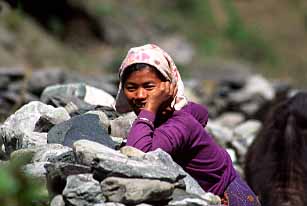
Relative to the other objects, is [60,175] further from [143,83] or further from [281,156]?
[281,156]

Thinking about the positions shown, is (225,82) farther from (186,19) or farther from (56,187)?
(56,187)

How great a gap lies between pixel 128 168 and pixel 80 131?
773 mm

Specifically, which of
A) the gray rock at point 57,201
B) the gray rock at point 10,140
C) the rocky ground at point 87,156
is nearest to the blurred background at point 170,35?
the rocky ground at point 87,156

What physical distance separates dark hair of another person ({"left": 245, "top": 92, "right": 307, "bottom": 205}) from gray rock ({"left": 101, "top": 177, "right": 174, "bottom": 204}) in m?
2.04

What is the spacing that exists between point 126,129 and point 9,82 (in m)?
5.29

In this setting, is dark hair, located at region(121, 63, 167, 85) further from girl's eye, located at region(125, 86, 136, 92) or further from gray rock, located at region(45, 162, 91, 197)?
gray rock, located at region(45, 162, 91, 197)

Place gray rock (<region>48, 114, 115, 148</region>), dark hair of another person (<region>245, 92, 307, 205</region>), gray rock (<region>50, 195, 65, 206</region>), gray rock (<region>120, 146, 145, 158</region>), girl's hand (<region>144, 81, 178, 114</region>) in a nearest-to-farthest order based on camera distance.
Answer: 1. gray rock (<region>50, 195, 65, 206</region>)
2. gray rock (<region>120, 146, 145, 158</region>)
3. girl's hand (<region>144, 81, 178, 114</region>)
4. gray rock (<region>48, 114, 115, 148</region>)
5. dark hair of another person (<region>245, 92, 307, 205</region>)

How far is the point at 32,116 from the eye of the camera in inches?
167

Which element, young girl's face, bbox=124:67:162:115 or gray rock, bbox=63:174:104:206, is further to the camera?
young girl's face, bbox=124:67:162:115

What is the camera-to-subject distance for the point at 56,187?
125 inches

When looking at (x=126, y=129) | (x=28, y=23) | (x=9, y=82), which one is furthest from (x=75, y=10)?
(x=126, y=129)

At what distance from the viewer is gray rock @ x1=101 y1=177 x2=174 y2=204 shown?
297 cm

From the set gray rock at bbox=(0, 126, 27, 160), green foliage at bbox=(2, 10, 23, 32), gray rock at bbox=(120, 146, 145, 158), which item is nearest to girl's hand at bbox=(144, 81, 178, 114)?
gray rock at bbox=(120, 146, 145, 158)

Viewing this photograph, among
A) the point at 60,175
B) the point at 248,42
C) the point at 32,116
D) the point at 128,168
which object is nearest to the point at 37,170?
the point at 60,175
